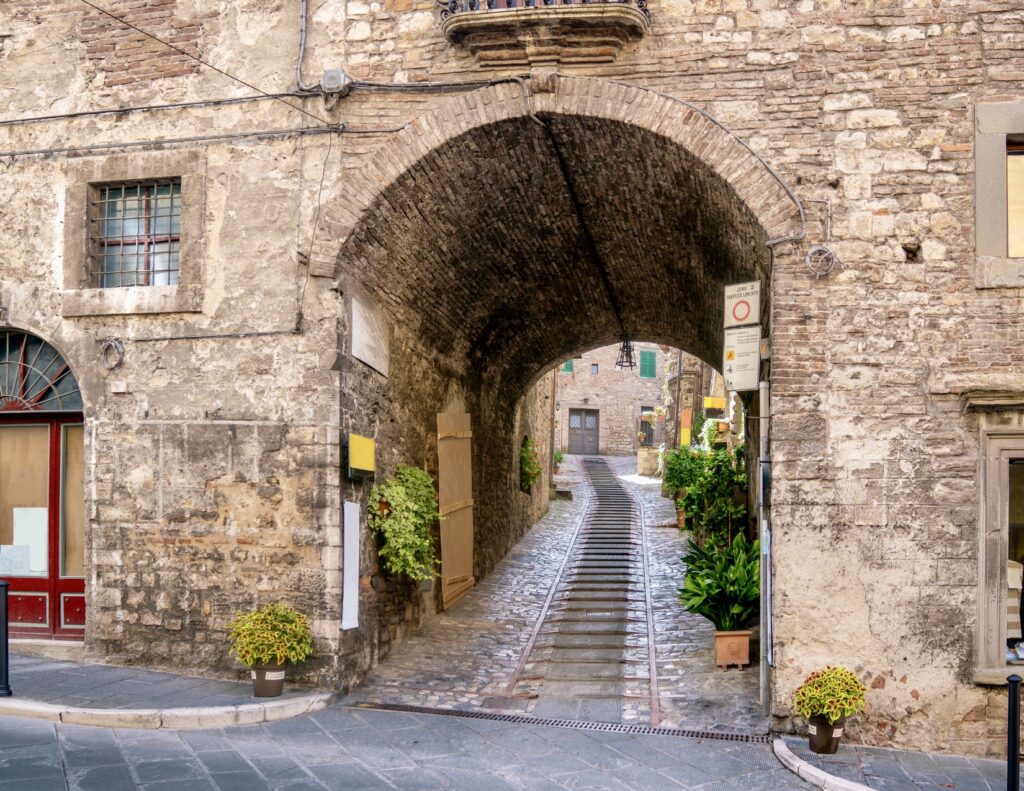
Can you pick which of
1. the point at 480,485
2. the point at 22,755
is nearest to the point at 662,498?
the point at 480,485

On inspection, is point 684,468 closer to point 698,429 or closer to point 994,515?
point 698,429

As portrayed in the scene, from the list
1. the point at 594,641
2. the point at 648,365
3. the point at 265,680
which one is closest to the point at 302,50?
the point at 265,680

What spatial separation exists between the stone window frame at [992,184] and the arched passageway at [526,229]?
4.25ft

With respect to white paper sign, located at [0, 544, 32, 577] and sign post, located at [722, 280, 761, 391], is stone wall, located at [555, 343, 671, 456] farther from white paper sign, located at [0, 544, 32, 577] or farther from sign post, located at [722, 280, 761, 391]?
sign post, located at [722, 280, 761, 391]

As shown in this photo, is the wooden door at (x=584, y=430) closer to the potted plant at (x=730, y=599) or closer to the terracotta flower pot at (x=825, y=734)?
the potted plant at (x=730, y=599)

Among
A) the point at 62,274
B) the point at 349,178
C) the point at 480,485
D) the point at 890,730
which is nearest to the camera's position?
the point at 890,730

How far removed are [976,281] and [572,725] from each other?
14.4ft

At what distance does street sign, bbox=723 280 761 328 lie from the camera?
24.5 feet

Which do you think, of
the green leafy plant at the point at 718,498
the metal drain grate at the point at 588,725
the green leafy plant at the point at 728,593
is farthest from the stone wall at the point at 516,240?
the green leafy plant at the point at 718,498

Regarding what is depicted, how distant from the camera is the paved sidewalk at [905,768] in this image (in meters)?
5.82

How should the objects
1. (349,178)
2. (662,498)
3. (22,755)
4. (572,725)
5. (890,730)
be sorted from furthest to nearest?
(662,498) < (349,178) < (572,725) < (890,730) < (22,755)

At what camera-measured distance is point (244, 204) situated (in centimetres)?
786

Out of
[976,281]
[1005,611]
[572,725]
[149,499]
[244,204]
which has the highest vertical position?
[244,204]

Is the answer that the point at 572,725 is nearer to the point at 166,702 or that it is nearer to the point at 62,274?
the point at 166,702
